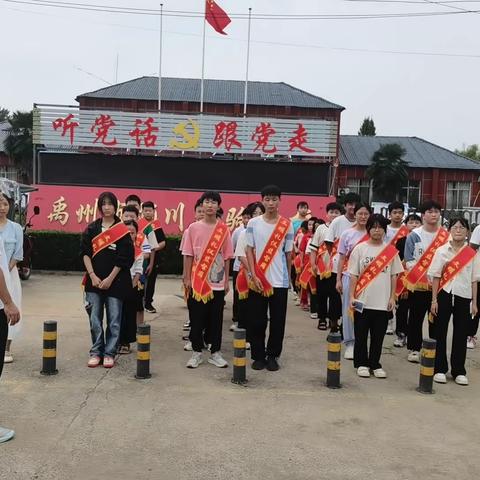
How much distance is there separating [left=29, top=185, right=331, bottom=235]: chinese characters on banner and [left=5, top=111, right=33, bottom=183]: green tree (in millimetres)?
24673

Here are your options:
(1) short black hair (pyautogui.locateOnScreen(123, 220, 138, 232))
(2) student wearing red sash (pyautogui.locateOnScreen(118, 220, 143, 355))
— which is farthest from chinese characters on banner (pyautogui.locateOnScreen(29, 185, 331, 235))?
(2) student wearing red sash (pyautogui.locateOnScreen(118, 220, 143, 355))

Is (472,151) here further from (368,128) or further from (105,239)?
(105,239)

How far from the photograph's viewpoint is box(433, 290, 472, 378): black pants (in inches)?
191

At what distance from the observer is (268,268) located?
499cm

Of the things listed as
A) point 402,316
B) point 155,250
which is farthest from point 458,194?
point 155,250

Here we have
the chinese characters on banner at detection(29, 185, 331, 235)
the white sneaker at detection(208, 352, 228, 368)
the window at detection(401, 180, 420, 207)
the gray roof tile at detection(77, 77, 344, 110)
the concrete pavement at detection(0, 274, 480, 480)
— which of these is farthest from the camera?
the window at detection(401, 180, 420, 207)

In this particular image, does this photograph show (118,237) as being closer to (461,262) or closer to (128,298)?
(128,298)

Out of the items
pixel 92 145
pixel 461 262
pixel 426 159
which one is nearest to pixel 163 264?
pixel 92 145

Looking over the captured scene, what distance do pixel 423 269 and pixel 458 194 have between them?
33.4 m

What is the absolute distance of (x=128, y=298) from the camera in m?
5.22

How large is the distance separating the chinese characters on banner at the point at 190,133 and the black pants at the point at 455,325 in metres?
9.41

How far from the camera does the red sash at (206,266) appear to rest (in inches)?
195

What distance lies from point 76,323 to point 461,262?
4.82 m

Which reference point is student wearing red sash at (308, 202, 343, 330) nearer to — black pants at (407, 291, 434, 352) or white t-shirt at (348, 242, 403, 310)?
black pants at (407, 291, 434, 352)
